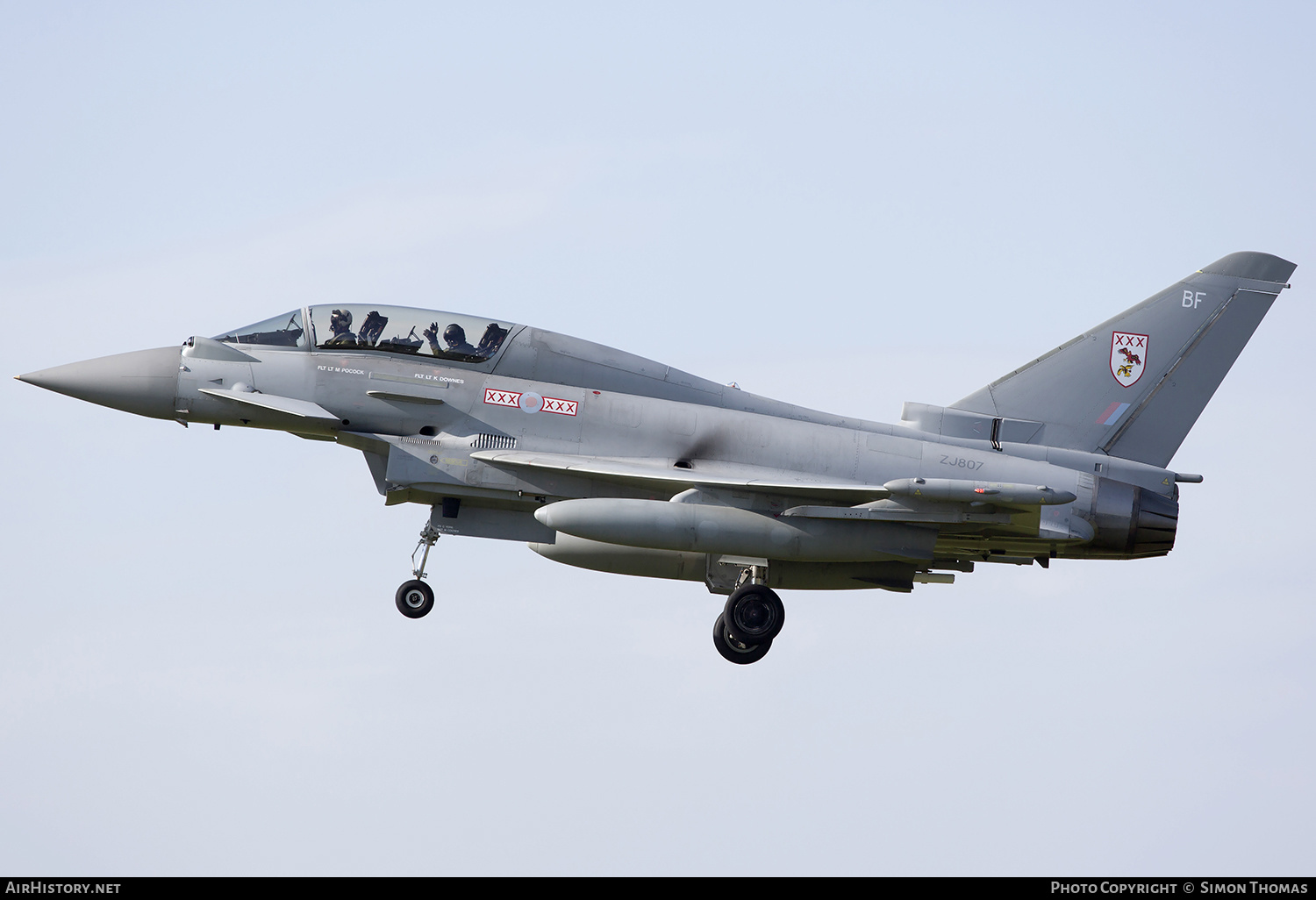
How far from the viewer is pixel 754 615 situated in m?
16.7

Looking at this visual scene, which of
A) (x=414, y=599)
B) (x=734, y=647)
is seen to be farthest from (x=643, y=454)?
(x=414, y=599)

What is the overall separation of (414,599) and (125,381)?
161 inches

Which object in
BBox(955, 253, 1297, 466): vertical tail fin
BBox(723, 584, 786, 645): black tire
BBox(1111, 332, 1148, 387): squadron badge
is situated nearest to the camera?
BBox(723, 584, 786, 645): black tire

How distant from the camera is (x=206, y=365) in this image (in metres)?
16.0

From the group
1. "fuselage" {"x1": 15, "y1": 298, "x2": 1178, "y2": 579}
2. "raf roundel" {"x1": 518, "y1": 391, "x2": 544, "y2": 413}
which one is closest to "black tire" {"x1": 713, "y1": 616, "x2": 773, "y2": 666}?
"fuselage" {"x1": 15, "y1": 298, "x2": 1178, "y2": 579}

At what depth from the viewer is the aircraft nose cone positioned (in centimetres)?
1598

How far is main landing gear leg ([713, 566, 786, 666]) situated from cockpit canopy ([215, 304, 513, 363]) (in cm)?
409

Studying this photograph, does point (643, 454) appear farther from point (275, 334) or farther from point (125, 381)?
point (125, 381)

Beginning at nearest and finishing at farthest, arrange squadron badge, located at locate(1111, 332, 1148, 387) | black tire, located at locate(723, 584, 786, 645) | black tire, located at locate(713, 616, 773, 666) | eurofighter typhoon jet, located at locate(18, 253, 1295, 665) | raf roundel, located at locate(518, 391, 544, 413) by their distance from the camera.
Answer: eurofighter typhoon jet, located at locate(18, 253, 1295, 665) < raf roundel, located at locate(518, 391, 544, 413) < black tire, located at locate(723, 584, 786, 645) < black tire, located at locate(713, 616, 773, 666) < squadron badge, located at locate(1111, 332, 1148, 387)

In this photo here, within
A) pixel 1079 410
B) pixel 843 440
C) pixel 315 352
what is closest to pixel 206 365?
pixel 315 352

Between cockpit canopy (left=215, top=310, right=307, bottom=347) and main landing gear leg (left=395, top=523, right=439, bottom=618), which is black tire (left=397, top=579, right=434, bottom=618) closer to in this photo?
main landing gear leg (left=395, top=523, right=439, bottom=618)

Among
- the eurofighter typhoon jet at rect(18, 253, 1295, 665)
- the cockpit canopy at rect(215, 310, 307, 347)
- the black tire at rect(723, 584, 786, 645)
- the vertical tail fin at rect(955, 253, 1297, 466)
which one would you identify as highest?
the vertical tail fin at rect(955, 253, 1297, 466)

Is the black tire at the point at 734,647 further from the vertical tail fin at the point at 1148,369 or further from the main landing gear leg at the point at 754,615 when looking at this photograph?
the vertical tail fin at the point at 1148,369

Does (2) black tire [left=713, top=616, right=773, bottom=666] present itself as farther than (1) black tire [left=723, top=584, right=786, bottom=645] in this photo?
Yes
